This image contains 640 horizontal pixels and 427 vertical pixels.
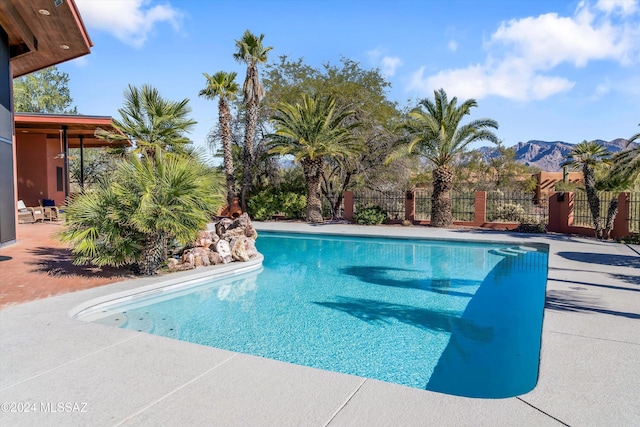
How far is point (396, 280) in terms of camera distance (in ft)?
31.7

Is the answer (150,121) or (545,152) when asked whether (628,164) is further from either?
(545,152)

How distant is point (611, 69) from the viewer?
19.3 meters

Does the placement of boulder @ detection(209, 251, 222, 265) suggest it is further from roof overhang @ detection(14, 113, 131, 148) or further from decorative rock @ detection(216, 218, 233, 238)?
roof overhang @ detection(14, 113, 131, 148)

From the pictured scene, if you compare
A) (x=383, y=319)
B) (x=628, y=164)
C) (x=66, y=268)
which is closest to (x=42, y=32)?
(x=66, y=268)

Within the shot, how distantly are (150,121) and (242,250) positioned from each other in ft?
29.0

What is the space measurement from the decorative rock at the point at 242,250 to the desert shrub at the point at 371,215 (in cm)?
1104

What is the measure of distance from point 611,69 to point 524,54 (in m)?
3.92

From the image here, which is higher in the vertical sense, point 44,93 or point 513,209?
point 44,93

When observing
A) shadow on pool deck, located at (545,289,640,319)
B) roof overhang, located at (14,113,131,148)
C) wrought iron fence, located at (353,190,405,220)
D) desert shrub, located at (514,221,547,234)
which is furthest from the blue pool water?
wrought iron fence, located at (353,190,405,220)

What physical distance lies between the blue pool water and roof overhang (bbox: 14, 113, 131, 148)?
10.1 m

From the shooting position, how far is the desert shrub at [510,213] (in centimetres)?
2008

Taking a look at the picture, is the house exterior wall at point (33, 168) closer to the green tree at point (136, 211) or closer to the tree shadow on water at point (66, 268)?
the tree shadow on water at point (66, 268)

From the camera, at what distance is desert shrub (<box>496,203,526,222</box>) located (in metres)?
20.1

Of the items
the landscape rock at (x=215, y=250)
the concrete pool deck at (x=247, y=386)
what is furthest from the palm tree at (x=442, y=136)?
the concrete pool deck at (x=247, y=386)
